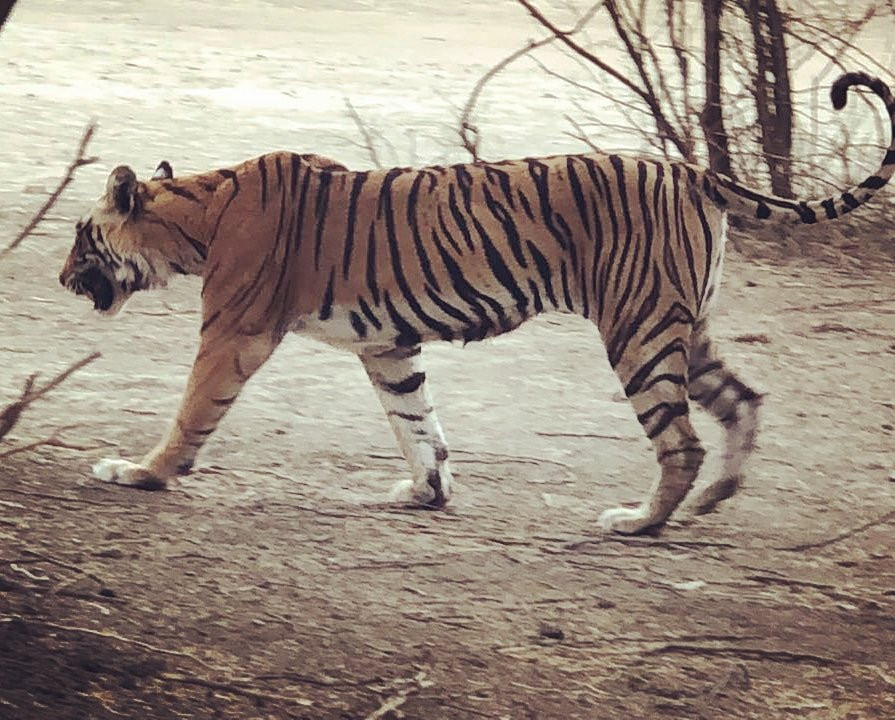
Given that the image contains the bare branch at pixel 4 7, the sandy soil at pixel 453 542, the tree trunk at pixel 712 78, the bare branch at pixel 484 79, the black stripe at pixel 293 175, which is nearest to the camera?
the bare branch at pixel 4 7

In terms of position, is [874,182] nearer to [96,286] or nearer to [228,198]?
[228,198]

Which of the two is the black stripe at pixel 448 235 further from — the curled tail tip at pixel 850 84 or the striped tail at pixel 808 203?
the curled tail tip at pixel 850 84

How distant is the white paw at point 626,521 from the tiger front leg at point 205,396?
566 millimetres

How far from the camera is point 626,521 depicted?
209 cm

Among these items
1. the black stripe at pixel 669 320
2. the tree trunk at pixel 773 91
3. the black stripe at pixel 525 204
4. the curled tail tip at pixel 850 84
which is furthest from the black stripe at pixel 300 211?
the tree trunk at pixel 773 91

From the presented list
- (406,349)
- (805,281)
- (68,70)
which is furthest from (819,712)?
(68,70)

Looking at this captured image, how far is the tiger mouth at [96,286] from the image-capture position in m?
2.08

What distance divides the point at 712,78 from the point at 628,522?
6.16 feet

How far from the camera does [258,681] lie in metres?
1.69

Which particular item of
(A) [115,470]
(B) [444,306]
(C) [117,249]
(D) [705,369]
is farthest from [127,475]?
A: (D) [705,369]

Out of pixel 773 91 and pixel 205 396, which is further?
pixel 773 91

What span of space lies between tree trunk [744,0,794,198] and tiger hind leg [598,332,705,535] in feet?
5.80

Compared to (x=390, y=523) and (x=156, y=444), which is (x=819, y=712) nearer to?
(x=390, y=523)

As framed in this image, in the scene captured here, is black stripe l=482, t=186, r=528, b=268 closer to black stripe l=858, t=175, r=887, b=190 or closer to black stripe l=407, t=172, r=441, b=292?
black stripe l=407, t=172, r=441, b=292
